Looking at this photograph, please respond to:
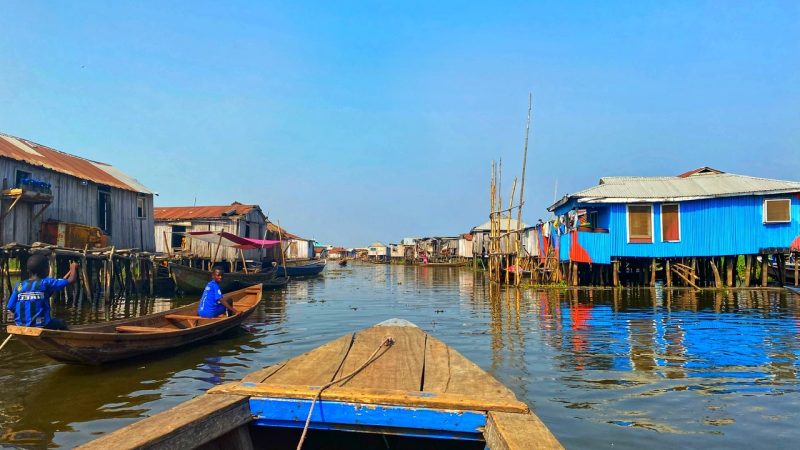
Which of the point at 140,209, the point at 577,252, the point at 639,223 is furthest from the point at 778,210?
the point at 140,209

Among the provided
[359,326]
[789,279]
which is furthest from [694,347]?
[789,279]

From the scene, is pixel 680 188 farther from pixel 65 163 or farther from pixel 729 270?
pixel 65 163

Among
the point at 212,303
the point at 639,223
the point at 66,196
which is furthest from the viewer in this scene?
the point at 639,223

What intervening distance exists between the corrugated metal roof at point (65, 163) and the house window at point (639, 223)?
929 inches

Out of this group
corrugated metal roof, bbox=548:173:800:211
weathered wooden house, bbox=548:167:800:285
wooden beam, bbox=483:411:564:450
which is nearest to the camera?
wooden beam, bbox=483:411:564:450

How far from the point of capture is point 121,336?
8.32 m

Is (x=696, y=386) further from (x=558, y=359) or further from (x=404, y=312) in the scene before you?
(x=404, y=312)

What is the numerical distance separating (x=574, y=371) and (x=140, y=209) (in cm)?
2425

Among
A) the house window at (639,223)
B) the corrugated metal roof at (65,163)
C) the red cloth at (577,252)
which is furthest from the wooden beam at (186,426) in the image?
the house window at (639,223)

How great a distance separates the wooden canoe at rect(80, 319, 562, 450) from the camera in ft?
9.95

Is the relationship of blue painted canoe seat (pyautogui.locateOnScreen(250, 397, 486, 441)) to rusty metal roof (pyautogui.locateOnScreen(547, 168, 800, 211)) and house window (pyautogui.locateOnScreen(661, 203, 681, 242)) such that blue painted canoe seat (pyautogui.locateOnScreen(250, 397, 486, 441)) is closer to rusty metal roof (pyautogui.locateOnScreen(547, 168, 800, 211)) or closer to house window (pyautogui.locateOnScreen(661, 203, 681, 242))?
rusty metal roof (pyautogui.locateOnScreen(547, 168, 800, 211))

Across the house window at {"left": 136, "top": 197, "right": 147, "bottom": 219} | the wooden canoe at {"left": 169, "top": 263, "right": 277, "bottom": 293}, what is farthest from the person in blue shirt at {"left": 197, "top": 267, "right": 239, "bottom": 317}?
the house window at {"left": 136, "top": 197, "right": 147, "bottom": 219}

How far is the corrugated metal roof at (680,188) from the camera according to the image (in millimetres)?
20875

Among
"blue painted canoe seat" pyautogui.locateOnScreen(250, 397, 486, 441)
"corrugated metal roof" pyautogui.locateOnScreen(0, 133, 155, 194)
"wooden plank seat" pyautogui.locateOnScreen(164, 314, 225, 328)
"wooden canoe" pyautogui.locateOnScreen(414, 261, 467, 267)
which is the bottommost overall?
"wooden canoe" pyautogui.locateOnScreen(414, 261, 467, 267)
